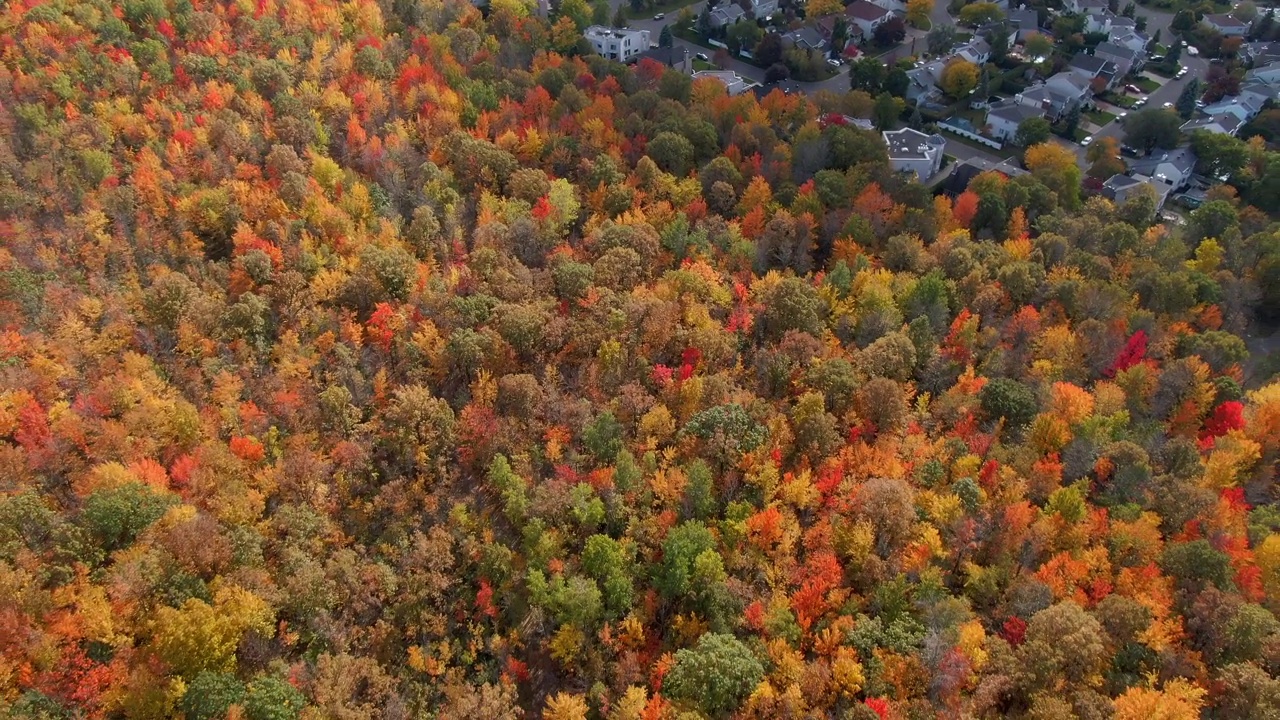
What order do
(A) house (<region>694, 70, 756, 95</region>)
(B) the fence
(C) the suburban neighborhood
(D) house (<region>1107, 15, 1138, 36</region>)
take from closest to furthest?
(C) the suburban neighborhood
(B) the fence
(A) house (<region>694, 70, 756, 95</region>)
(D) house (<region>1107, 15, 1138, 36</region>)

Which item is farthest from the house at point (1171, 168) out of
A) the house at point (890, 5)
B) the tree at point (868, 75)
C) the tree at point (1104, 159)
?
the house at point (890, 5)

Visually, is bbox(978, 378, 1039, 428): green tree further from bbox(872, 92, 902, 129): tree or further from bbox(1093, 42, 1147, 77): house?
bbox(1093, 42, 1147, 77): house

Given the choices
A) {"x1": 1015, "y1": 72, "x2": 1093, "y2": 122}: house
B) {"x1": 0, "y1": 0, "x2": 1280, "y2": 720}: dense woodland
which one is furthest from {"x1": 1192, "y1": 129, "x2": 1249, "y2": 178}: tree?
{"x1": 1015, "y1": 72, "x2": 1093, "y2": 122}: house

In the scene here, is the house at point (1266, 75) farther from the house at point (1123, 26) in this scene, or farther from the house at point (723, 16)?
the house at point (723, 16)

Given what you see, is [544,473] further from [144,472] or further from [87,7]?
[87,7]

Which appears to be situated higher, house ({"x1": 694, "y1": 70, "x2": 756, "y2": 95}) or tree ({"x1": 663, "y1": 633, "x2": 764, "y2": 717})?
house ({"x1": 694, "y1": 70, "x2": 756, "y2": 95})

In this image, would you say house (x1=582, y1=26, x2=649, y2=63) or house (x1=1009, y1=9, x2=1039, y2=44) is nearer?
house (x1=582, y1=26, x2=649, y2=63)

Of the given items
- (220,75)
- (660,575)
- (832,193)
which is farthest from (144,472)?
(832,193)
